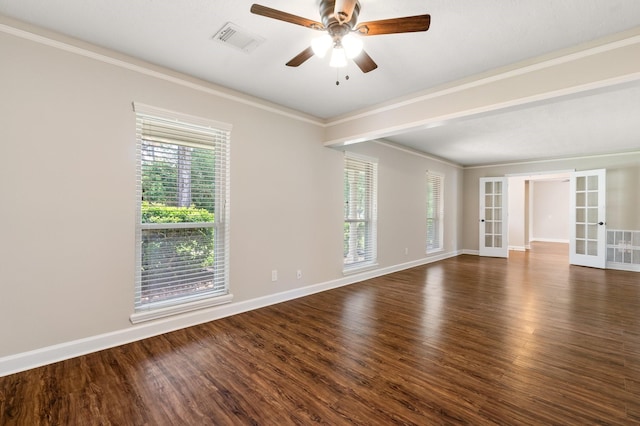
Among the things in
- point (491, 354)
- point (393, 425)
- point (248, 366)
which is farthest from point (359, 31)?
point (491, 354)

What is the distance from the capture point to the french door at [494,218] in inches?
308

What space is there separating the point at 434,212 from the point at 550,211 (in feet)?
23.9

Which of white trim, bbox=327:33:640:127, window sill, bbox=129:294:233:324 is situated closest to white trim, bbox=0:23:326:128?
white trim, bbox=327:33:640:127

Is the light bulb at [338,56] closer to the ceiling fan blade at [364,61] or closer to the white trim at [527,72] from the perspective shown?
the ceiling fan blade at [364,61]

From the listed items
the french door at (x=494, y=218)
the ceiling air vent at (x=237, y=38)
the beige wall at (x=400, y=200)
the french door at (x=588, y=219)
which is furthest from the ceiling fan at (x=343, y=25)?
the french door at (x=494, y=218)

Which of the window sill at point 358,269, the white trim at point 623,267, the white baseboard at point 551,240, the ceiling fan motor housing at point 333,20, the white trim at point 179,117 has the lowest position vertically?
the white trim at point 623,267

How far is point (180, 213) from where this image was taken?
9.98ft

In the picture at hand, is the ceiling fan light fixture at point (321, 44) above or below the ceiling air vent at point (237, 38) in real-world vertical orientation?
below

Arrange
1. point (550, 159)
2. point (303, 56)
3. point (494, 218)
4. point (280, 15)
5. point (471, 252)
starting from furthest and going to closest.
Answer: point (471, 252), point (494, 218), point (550, 159), point (303, 56), point (280, 15)

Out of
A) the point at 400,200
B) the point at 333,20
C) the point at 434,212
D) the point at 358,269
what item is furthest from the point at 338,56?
the point at 434,212

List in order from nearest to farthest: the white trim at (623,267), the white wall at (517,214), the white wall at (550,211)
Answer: the white trim at (623,267) < the white wall at (517,214) < the white wall at (550,211)

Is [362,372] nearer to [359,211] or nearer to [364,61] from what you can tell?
[364,61]

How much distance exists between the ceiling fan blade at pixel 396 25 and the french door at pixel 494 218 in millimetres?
7510

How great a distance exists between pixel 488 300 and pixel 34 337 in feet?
16.1
